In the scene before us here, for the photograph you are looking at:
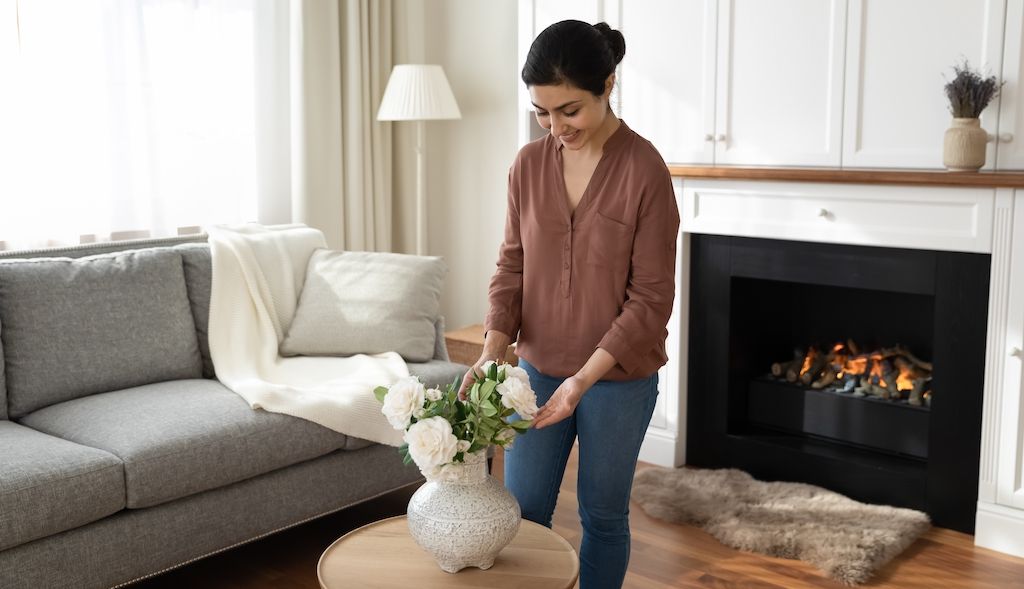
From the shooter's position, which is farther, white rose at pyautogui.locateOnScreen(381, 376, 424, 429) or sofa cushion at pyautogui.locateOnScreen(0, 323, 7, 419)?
sofa cushion at pyautogui.locateOnScreen(0, 323, 7, 419)

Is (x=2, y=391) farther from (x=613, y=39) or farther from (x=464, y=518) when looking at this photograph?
(x=613, y=39)

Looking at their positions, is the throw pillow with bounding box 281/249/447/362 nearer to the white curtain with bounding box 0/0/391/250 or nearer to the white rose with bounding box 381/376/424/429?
the white curtain with bounding box 0/0/391/250

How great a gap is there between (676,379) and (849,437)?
24.7 inches

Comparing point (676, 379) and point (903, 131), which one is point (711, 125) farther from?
point (676, 379)

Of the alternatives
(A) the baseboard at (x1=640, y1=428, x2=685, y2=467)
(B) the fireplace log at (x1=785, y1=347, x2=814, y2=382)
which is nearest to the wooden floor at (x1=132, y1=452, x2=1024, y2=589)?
(A) the baseboard at (x1=640, y1=428, x2=685, y2=467)

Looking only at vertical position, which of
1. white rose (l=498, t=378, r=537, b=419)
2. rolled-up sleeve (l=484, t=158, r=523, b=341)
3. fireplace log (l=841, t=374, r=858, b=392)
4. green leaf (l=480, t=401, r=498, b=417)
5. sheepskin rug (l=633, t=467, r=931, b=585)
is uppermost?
rolled-up sleeve (l=484, t=158, r=523, b=341)

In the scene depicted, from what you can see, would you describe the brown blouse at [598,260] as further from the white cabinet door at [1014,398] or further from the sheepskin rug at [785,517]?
the white cabinet door at [1014,398]

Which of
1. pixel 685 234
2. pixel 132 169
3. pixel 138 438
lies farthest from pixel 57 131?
pixel 685 234

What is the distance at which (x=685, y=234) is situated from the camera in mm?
3688

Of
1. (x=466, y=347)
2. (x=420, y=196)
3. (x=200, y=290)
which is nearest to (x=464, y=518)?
(x=200, y=290)

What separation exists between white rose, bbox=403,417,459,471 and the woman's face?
0.61 metres

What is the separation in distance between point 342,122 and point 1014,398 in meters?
2.82

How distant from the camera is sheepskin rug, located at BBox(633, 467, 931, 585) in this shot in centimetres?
296

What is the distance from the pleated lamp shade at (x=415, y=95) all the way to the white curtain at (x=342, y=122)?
255 millimetres
